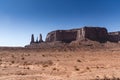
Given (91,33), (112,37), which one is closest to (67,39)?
(91,33)

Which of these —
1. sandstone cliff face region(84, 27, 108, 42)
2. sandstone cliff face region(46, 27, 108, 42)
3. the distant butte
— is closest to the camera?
sandstone cliff face region(84, 27, 108, 42)

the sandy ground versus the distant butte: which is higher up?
the distant butte

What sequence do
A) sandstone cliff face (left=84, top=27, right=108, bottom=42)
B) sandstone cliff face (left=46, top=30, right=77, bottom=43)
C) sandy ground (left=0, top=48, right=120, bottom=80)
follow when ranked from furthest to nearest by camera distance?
sandstone cliff face (left=46, top=30, right=77, bottom=43) → sandstone cliff face (left=84, top=27, right=108, bottom=42) → sandy ground (left=0, top=48, right=120, bottom=80)

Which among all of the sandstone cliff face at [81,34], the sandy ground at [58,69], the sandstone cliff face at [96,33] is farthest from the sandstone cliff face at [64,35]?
the sandy ground at [58,69]

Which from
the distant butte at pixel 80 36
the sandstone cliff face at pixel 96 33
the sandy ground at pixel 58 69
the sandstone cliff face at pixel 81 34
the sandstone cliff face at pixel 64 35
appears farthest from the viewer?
the sandstone cliff face at pixel 64 35

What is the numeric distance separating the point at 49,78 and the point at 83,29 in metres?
95.2

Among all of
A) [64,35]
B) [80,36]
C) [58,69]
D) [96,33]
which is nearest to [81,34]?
[80,36]

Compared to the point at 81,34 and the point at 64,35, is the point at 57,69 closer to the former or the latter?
the point at 81,34

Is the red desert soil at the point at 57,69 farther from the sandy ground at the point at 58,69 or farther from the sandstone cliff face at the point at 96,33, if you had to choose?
the sandstone cliff face at the point at 96,33

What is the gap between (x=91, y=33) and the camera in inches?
4427

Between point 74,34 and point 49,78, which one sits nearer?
point 49,78

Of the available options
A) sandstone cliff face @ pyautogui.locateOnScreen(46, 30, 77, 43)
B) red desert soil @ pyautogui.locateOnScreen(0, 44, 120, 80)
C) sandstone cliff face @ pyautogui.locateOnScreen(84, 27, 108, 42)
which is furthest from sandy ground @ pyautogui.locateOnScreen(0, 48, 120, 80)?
sandstone cliff face @ pyautogui.locateOnScreen(46, 30, 77, 43)

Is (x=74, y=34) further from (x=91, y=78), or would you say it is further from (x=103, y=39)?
(x=91, y=78)

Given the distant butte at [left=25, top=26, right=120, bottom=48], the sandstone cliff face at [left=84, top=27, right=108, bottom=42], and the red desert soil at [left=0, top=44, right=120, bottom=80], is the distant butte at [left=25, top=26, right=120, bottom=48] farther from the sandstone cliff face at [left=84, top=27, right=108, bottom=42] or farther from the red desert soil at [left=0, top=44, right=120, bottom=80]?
the red desert soil at [left=0, top=44, right=120, bottom=80]
